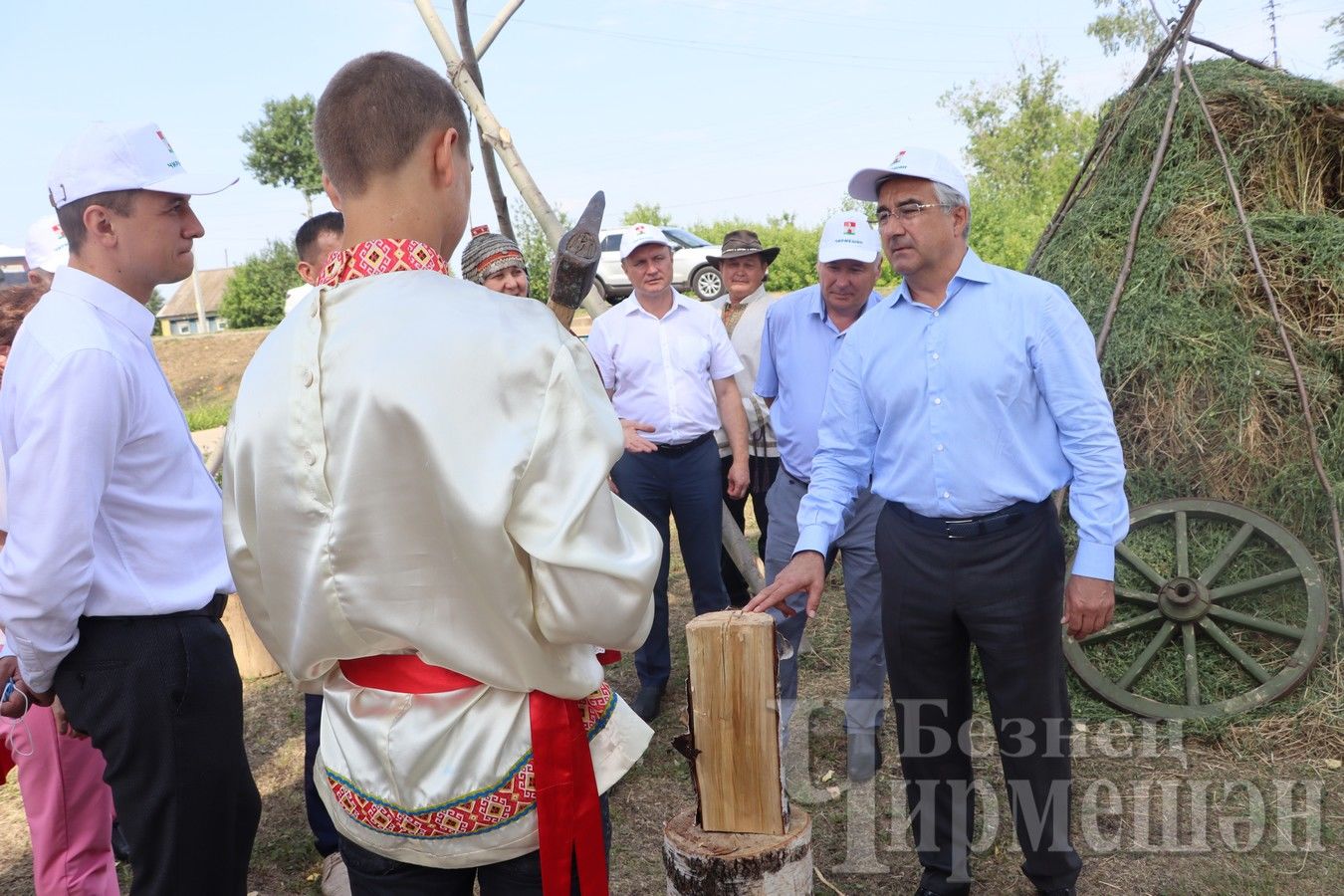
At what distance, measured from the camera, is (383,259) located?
1.52m

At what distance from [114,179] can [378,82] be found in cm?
117

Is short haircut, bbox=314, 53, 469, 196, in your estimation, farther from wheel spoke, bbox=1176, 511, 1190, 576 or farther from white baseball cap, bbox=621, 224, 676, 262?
wheel spoke, bbox=1176, 511, 1190, 576

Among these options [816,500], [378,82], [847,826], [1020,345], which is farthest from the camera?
[847,826]

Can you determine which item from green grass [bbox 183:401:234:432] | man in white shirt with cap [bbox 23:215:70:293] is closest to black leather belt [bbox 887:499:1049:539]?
man in white shirt with cap [bbox 23:215:70:293]

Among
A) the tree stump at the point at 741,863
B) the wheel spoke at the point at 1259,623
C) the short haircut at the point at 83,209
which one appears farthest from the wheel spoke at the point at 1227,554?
the short haircut at the point at 83,209

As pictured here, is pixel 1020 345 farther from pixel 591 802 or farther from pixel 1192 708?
pixel 1192 708

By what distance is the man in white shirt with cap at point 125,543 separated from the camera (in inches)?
83.0

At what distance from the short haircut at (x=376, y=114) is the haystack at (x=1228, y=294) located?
3868 millimetres

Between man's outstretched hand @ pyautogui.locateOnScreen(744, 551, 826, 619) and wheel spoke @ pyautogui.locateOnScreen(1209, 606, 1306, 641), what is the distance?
2.35m

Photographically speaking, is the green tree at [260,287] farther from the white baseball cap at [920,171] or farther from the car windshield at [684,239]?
the white baseball cap at [920,171]

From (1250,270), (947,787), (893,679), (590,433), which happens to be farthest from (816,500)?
(1250,270)

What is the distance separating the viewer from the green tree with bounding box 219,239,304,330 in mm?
39094

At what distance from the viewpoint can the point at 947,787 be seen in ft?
10.6

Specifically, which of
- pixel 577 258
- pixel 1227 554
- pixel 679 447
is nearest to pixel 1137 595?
pixel 1227 554
